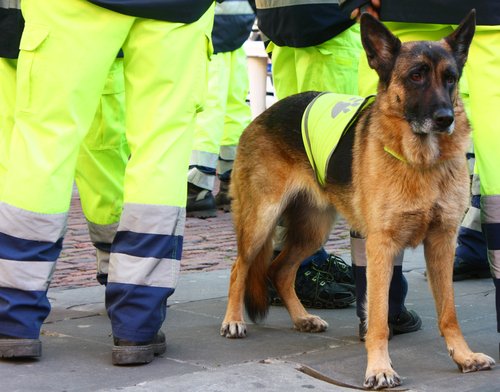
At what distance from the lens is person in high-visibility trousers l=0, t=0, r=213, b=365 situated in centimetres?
391

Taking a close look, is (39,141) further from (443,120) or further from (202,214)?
(202,214)

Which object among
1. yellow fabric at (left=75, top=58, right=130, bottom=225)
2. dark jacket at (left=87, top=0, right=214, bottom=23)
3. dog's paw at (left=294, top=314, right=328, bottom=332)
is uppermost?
dark jacket at (left=87, top=0, right=214, bottom=23)

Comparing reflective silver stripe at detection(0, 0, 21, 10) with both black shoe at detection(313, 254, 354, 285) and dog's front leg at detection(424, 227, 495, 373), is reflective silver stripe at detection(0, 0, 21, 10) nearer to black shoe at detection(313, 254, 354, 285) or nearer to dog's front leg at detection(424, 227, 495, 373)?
dog's front leg at detection(424, 227, 495, 373)

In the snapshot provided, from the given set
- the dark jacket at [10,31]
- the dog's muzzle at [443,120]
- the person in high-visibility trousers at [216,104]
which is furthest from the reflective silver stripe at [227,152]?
the dog's muzzle at [443,120]

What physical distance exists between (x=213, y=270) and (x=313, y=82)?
1449 mm

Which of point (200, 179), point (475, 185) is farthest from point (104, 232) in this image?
point (200, 179)

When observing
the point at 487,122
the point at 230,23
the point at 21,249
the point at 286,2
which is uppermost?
the point at 230,23

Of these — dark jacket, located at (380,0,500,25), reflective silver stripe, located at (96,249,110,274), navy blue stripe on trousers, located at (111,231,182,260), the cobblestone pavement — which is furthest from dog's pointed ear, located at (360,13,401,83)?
the cobblestone pavement

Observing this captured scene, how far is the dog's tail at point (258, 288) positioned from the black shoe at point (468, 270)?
1.43m

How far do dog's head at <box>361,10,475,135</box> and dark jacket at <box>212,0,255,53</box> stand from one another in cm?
456

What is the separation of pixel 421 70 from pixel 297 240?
1461 mm

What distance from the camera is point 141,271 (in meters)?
4.01

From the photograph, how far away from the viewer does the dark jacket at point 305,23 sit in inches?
207

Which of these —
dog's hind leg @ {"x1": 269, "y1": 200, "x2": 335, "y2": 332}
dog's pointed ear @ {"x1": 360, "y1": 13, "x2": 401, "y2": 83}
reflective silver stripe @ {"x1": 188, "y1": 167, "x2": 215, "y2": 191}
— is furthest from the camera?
reflective silver stripe @ {"x1": 188, "y1": 167, "x2": 215, "y2": 191}
